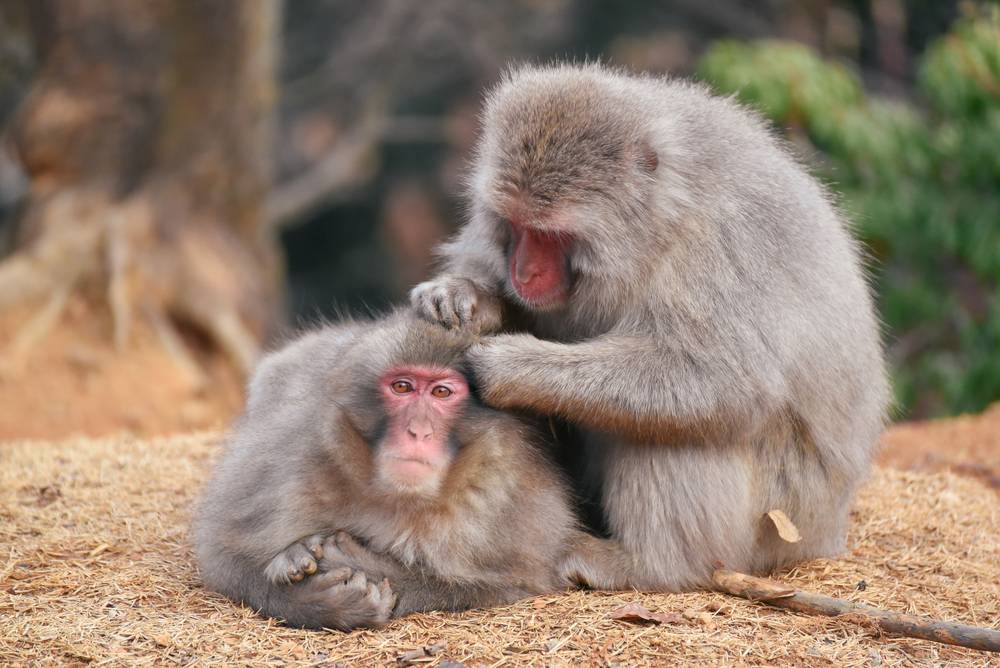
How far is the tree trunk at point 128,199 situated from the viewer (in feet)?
33.9

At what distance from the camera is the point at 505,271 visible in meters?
5.27

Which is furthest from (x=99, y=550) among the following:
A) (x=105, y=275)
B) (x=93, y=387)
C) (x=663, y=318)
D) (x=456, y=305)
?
(x=105, y=275)

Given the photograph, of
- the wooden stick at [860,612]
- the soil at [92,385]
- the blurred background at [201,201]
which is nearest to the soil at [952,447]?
the blurred background at [201,201]

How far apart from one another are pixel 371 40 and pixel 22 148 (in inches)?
357

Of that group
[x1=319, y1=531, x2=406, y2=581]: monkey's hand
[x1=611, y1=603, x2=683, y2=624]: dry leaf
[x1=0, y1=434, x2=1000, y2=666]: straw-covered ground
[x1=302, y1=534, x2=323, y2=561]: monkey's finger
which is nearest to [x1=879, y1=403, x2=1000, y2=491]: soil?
[x1=0, y1=434, x2=1000, y2=666]: straw-covered ground

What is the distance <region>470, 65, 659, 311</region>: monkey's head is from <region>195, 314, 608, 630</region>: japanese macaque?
0.50m

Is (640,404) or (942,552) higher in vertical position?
(640,404)

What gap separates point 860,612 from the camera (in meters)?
4.78

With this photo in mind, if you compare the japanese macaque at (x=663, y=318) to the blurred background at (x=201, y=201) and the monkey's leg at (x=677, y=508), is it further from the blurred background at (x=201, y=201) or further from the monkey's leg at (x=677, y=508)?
the blurred background at (x=201, y=201)

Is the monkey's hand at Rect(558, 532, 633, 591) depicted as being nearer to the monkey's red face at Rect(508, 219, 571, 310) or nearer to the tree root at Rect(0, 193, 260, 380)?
the monkey's red face at Rect(508, 219, 571, 310)

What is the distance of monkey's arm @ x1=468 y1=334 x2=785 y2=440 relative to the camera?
482cm

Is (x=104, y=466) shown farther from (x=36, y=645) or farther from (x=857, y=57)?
(x=857, y=57)

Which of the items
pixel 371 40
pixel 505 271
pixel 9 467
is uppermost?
pixel 371 40

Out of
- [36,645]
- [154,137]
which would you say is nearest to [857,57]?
[154,137]
